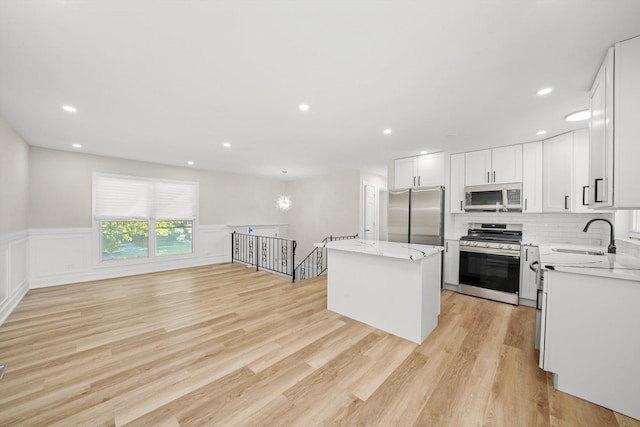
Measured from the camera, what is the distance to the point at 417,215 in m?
4.59

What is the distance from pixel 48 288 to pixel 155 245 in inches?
69.7

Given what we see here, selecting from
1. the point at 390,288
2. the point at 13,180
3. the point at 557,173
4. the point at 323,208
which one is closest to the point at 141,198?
the point at 13,180

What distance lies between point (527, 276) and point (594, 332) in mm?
2130

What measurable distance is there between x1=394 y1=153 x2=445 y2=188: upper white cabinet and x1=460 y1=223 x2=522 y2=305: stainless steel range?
1.22m

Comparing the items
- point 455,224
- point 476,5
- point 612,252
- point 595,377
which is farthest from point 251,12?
point 455,224

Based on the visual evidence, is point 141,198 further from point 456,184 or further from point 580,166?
point 580,166

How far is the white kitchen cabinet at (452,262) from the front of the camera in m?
4.23

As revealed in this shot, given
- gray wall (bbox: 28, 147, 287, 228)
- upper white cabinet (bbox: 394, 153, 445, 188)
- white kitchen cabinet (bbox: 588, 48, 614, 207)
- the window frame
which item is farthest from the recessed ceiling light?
the window frame

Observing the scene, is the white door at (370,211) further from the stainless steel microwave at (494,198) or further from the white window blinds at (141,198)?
the white window blinds at (141,198)

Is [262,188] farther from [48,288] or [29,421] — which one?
[29,421]

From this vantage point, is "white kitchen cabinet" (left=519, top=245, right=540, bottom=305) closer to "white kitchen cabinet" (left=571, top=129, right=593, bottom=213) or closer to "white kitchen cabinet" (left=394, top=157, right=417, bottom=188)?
"white kitchen cabinet" (left=571, top=129, right=593, bottom=213)

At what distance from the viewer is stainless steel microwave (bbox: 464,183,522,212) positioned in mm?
3814

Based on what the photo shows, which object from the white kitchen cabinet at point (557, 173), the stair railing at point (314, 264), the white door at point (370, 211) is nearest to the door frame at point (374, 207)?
the white door at point (370, 211)

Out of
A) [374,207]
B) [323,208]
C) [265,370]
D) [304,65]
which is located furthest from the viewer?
[323,208]
